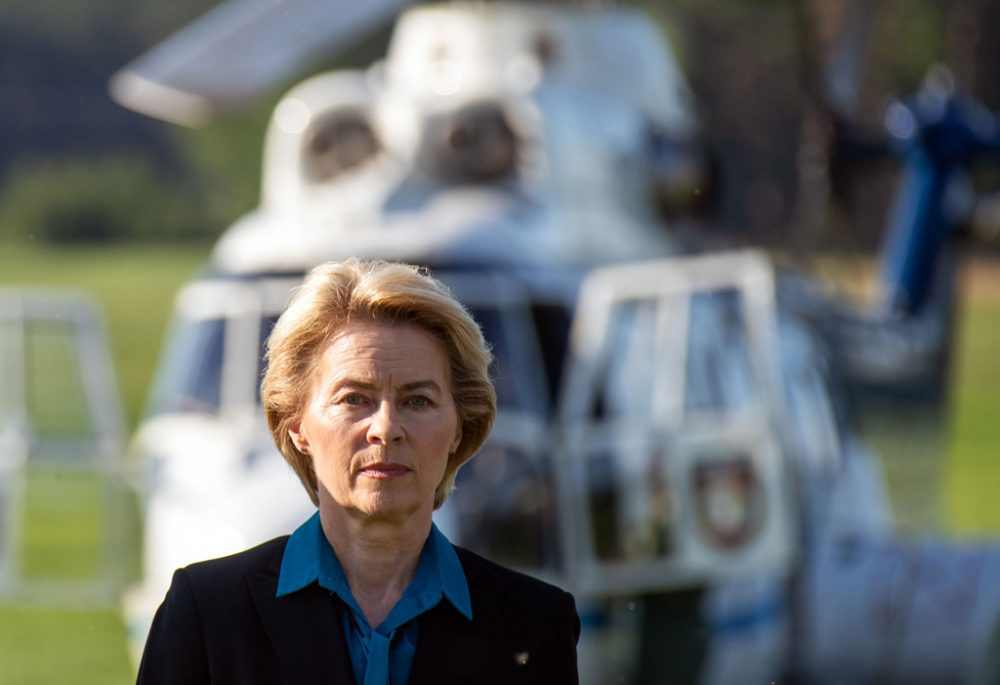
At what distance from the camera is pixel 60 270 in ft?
77.5

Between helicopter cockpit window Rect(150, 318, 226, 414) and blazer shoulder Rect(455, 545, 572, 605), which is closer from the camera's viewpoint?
blazer shoulder Rect(455, 545, 572, 605)

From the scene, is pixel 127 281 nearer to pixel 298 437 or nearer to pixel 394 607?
pixel 298 437

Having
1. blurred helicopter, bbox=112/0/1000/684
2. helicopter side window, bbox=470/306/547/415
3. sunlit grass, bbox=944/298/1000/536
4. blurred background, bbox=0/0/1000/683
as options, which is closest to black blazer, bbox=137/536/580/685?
blurred helicopter, bbox=112/0/1000/684

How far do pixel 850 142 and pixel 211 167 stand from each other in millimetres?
16277

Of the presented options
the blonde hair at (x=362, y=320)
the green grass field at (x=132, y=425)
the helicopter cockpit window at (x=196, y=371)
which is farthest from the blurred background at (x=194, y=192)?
the blonde hair at (x=362, y=320)

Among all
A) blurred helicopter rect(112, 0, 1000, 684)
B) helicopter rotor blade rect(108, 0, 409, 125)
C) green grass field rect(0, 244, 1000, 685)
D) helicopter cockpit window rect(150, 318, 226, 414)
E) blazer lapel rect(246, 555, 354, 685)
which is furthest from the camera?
green grass field rect(0, 244, 1000, 685)

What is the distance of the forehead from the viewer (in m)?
1.40

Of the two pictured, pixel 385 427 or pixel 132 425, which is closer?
pixel 385 427

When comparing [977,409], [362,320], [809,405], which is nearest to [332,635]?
[362,320]

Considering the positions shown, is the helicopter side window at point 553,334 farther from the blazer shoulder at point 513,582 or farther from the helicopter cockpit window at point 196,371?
the blazer shoulder at point 513,582

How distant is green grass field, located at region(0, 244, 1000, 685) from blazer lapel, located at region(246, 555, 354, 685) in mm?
8369

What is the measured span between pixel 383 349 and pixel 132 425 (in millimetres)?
21316

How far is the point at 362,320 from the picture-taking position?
→ 1412mm

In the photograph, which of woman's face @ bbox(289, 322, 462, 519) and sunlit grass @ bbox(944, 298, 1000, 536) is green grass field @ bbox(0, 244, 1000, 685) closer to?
sunlit grass @ bbox(944, 298, 1000, 536)
